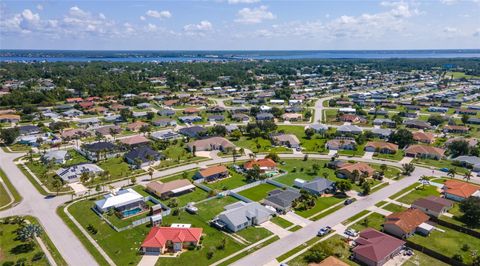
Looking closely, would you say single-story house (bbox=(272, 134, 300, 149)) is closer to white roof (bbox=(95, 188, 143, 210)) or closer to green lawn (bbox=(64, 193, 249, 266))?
green lawn (bbox=(64, 193, 249, 266))

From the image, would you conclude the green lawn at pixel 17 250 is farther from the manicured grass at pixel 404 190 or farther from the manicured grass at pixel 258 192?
the manicured grass at pixel 404 190

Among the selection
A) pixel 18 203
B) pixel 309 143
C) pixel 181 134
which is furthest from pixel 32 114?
pixel 309 143

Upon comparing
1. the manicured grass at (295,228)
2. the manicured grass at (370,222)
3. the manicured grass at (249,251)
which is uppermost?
the manicured grass at (370,222)

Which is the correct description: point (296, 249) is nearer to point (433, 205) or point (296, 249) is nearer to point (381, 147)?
point (433, 205)

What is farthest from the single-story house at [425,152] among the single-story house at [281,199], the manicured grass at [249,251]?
the manicured grass at [249,251]

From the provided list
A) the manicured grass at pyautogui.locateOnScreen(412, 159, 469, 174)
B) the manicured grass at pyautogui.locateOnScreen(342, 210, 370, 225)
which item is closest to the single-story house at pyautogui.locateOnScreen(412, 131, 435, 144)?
the manicured grass at pyautogui.locateOnScreen(412, 159, 469, 174)

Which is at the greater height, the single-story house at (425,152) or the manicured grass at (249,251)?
the single-story house at (425,152)
